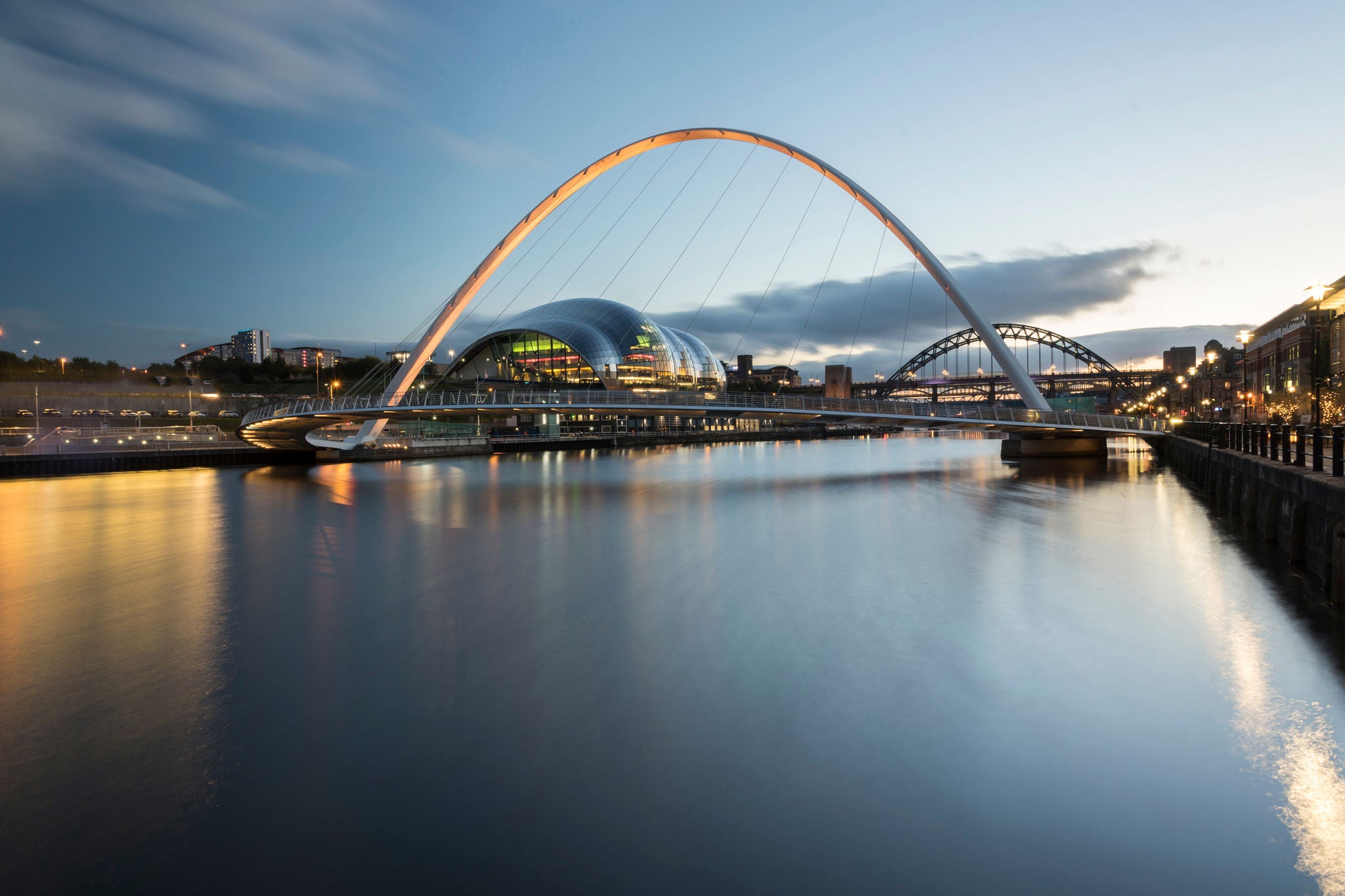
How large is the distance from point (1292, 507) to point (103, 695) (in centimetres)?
1834

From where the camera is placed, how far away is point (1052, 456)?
154ft

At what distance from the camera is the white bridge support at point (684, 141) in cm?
4175

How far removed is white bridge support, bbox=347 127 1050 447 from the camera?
137 ft

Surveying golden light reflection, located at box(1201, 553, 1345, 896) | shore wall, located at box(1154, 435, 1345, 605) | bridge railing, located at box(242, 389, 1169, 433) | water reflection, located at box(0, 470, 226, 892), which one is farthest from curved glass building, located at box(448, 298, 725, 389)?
golden light reflection, located at box(1201, 553, 1345, 896)

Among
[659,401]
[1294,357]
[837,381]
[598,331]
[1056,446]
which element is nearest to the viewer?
[659,401]

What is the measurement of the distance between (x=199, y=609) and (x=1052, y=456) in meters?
47.3

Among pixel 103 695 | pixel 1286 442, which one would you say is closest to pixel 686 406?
pixel 1286 442

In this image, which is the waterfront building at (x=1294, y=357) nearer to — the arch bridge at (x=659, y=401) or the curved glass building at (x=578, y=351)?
the arch bridge at (x=659, y=401)

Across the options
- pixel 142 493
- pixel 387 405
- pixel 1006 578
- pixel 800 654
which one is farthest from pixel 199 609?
pixel 387 405

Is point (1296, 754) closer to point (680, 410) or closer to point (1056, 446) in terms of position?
point (680, 410)

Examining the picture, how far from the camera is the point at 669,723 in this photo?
6.62 meters

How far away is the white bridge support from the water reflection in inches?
996

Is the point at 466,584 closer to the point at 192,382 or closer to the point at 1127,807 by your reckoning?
the point at 1127,807

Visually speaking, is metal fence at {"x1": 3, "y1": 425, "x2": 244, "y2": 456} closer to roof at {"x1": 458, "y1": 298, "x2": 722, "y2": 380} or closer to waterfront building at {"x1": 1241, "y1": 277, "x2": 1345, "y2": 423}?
roof at {"x1": 458, "y1": 298, "x2": 722, "y2": 380}
